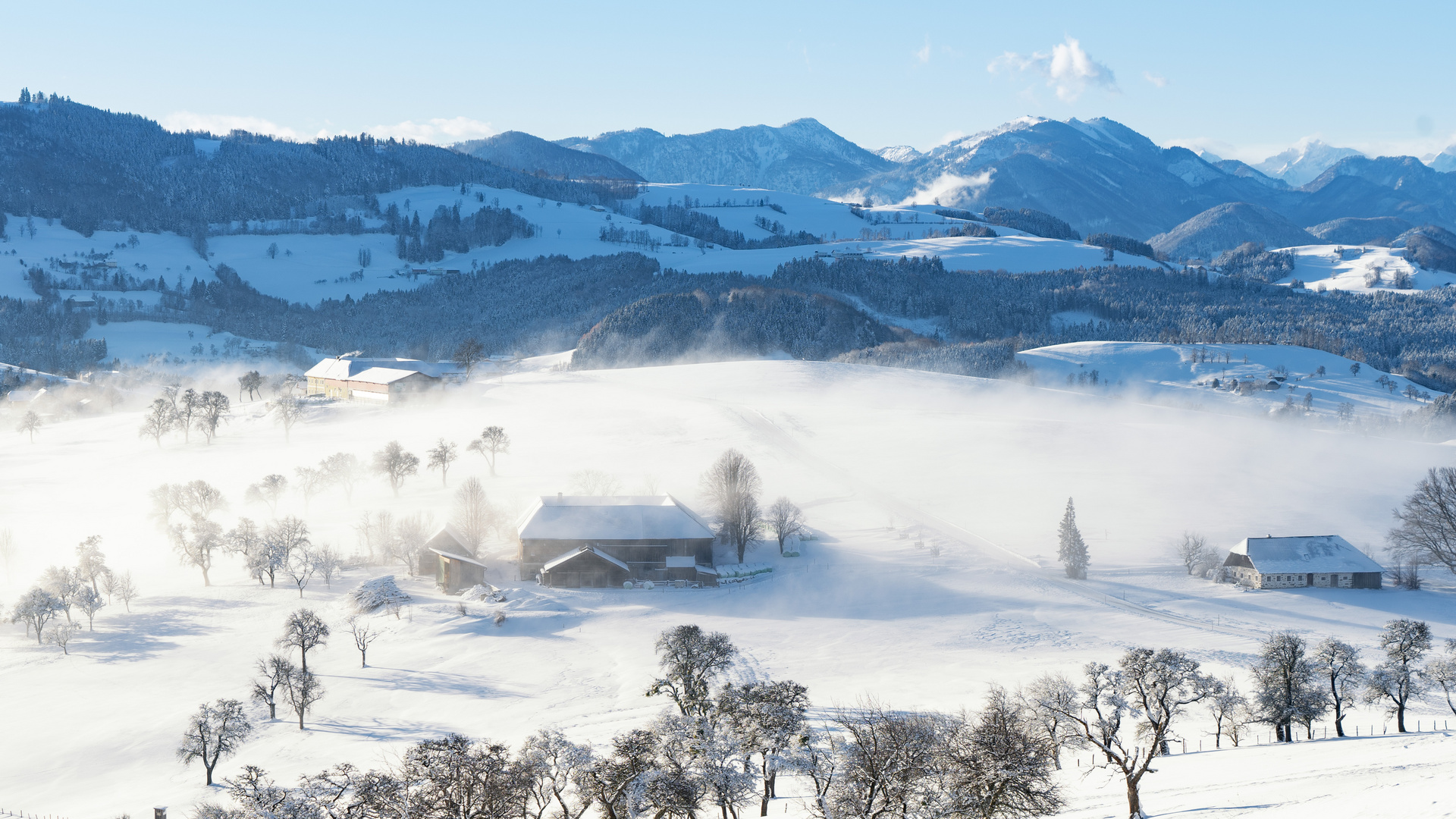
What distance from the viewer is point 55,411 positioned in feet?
420

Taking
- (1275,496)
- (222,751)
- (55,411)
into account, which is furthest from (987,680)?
(55,411)

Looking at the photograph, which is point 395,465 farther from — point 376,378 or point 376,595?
point 376,378

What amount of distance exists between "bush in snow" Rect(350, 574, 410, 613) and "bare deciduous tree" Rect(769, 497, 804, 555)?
2583 centimetres

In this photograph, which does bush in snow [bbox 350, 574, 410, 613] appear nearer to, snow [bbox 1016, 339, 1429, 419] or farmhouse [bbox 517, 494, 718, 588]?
farmhouse [bbox 517, 494, 718, 588]

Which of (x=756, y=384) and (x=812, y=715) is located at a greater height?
(x=756, y=384)

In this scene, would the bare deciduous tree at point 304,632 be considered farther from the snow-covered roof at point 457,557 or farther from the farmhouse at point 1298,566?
the farmhouse at point 1298,566

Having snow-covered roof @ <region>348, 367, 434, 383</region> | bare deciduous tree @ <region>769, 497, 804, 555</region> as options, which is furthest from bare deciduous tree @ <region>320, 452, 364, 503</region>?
snow-covered roof @ <region>348, 367, 434, 383</region>

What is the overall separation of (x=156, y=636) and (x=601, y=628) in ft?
80.4

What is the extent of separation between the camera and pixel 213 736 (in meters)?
35.8

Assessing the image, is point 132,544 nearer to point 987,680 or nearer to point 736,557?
point 736,557

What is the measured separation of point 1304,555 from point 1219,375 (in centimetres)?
12719

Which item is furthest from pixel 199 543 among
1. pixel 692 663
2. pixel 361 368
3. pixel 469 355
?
pixel 469 355

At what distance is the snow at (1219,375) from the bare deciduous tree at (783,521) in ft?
333

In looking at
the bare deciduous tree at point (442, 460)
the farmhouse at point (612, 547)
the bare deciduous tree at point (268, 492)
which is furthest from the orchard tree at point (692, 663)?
the bare deciduous tree at point (268, 492)
